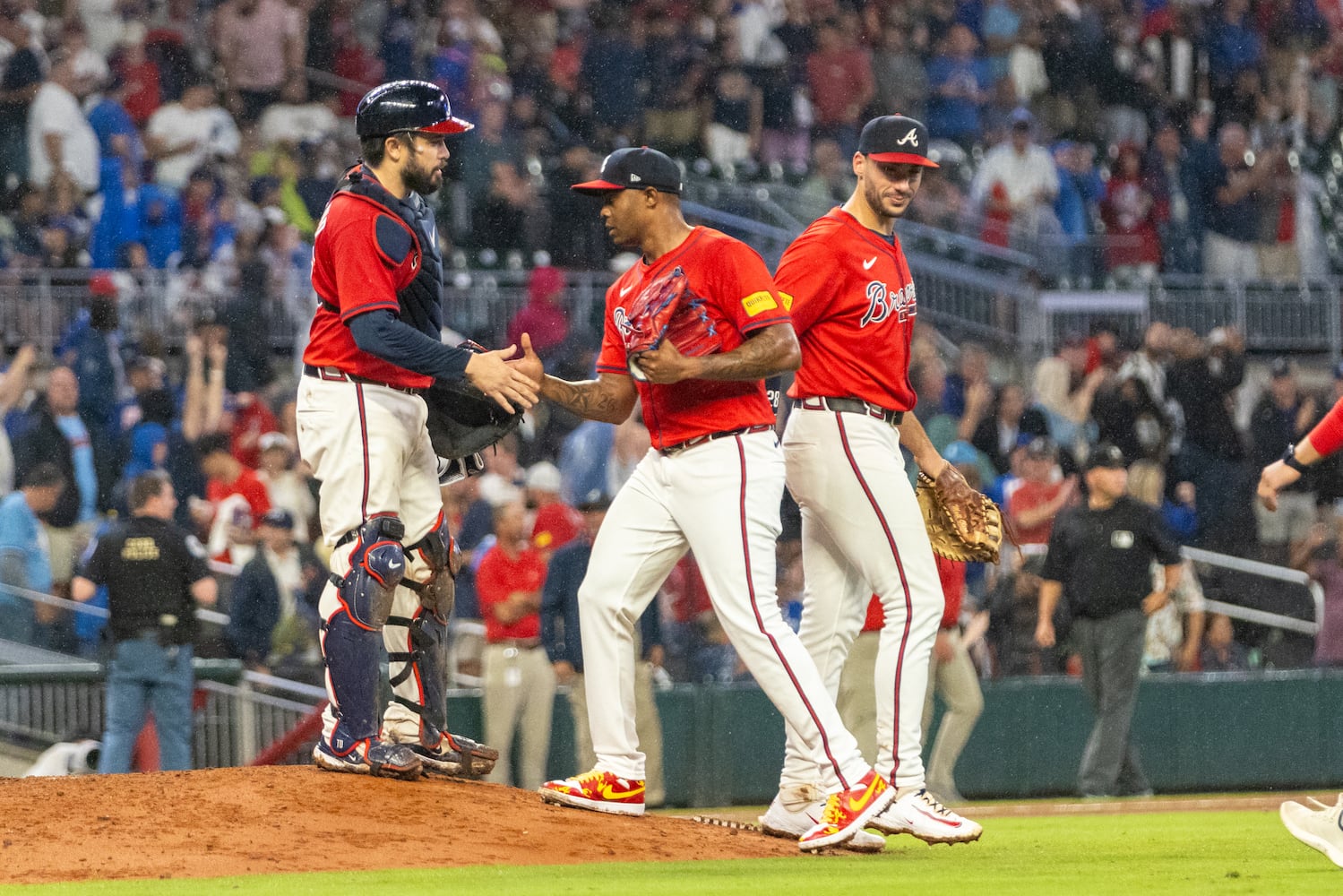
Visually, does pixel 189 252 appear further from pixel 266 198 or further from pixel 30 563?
pixel 30 563

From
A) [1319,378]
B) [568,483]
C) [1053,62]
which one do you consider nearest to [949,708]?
[568,483]

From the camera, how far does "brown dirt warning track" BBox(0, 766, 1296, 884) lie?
5809mm

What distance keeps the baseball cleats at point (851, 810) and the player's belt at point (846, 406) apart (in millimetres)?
1289

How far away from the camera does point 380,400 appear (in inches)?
257

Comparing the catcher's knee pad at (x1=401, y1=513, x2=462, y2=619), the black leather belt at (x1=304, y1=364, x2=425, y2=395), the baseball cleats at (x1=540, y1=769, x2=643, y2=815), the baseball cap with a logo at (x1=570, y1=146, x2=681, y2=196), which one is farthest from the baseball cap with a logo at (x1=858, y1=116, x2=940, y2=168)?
the baseball cleats at (x1=540, y1=769, x2=643, y2=815)

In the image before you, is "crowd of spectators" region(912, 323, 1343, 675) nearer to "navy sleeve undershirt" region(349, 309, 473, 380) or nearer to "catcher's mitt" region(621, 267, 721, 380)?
"catcher's mitt" region(621, 267, 721, 380)

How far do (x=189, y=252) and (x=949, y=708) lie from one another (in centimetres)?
681

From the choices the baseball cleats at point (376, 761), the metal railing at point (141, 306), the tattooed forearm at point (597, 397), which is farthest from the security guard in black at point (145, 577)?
the tattooed forearm at point (597, 397)

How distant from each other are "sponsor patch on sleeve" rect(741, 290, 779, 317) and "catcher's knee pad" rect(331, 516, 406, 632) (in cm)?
139

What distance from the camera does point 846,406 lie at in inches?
263

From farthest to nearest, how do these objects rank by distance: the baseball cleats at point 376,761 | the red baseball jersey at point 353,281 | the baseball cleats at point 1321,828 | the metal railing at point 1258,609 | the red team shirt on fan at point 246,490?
the metal railing at point 1258,609
the red team shirt on fan at point 246,490
the baseball cleats at point 376,761
the red baseball jersey at point 353,281
the baseball cleats at point 1321,828

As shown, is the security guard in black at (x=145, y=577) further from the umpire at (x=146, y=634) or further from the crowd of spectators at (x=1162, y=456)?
the crowd of spectators at (x=1162, y=456)

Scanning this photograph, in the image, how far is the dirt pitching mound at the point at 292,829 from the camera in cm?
581

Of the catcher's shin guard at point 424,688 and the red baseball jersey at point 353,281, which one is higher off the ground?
the red baseball jersey at point 353,281
